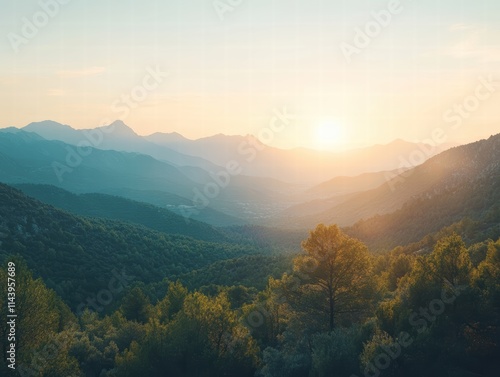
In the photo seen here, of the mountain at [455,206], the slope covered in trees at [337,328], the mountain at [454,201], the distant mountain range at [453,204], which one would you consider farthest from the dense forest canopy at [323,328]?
the mountain at [454,201]

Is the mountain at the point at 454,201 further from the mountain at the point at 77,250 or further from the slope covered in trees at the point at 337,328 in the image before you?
the mountain at the point at 77,250

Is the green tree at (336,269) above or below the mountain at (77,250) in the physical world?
above

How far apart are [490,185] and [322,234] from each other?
77.5m

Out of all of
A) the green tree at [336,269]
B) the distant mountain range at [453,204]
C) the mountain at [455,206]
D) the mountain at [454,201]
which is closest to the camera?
the green tree at [336,269]

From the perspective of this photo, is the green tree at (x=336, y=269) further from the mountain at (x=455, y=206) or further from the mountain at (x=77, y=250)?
the mountain at (x=77, y=250)

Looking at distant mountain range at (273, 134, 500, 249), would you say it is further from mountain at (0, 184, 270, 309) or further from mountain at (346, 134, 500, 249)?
mountain at (0, 184, 270, 309)

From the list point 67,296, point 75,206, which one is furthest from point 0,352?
point 75,206

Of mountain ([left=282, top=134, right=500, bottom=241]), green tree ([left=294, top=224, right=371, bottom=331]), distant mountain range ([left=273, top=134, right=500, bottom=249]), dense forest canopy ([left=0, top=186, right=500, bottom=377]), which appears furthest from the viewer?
mountain ([left=282, top=134, right=500, bottom=241])

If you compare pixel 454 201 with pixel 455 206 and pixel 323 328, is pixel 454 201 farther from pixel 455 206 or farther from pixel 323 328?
pixel 323 328

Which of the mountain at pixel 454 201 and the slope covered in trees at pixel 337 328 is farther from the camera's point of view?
the mountain at pixel 454 201

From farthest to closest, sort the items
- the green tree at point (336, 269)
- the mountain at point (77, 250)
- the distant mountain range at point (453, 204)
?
the distant mountain range at point (453, 204), the mountain at point (77, 250), the green tree at point (336, 269)

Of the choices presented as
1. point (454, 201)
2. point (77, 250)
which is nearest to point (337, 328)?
point (77, 250)

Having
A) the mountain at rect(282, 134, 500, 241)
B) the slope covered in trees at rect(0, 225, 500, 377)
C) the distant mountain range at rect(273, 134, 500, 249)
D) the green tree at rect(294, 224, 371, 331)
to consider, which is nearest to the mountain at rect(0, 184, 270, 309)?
the slope covered in trees at rect(0, 225, 500, 377)

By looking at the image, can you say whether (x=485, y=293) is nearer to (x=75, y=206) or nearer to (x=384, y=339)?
(x=384, y=339)
